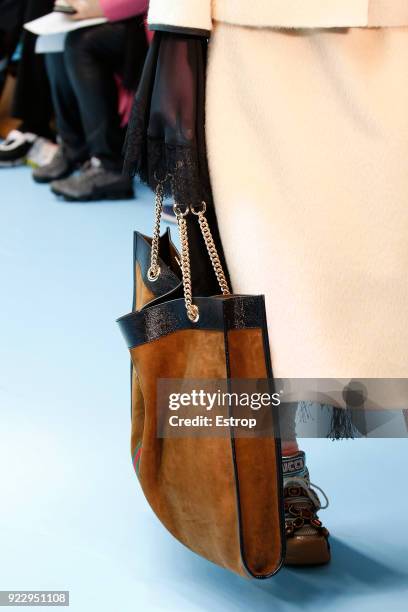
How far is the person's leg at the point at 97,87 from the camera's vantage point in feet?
14.3

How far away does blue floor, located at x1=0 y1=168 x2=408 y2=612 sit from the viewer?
179cm

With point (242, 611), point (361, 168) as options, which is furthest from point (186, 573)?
point (361, 168)

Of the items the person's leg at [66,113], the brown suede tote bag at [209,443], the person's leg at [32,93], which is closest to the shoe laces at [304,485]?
the brown suede tote bag at [209,443]

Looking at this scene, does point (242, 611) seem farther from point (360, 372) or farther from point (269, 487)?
point (360, 372)

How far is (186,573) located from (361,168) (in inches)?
27.4

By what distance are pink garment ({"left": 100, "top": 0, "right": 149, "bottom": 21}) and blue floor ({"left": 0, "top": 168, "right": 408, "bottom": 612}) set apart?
125 centimetres

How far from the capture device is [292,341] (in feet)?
5.64

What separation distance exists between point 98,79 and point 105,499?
2633mm

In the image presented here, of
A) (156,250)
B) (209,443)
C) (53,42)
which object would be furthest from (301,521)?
(53,42)

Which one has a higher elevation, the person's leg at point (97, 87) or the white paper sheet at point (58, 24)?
the white paper sheet at point (58, 24)

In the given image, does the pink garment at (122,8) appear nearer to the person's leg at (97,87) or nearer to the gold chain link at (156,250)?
the person's leg at (97,87)

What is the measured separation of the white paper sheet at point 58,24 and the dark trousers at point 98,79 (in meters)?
0.04

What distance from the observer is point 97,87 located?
14.6 feet

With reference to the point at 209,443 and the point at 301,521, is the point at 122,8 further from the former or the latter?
the point at 209,443
